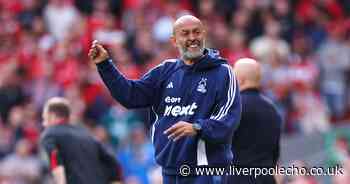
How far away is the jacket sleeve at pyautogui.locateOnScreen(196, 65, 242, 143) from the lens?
418 inches

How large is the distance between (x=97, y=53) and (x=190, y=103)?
0.88 meters

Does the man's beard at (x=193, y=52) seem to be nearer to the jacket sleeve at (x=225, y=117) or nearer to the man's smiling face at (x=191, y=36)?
the man's smiling face at (x=191, y=36)

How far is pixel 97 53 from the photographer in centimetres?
1085

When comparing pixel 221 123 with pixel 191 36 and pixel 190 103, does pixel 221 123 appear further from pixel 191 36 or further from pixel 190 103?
pixel 191 36

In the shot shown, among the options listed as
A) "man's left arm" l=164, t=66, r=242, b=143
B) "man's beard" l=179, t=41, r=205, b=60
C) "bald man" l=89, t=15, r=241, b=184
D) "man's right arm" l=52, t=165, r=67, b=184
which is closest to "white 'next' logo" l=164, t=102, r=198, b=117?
"bald man" l=89, t=15, r=241, b=184

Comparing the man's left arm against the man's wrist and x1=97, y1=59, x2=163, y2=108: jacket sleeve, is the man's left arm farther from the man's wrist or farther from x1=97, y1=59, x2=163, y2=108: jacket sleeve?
x1=97, y1=59, x2=163, y2=108: jacket sleeve

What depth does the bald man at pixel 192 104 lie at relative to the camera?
10.7m

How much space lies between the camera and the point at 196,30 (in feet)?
35.4

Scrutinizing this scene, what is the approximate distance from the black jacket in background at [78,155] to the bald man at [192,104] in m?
2.41

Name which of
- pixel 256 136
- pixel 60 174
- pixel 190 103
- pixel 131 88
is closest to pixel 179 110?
pixel 190 103

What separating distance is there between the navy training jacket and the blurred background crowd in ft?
24.0

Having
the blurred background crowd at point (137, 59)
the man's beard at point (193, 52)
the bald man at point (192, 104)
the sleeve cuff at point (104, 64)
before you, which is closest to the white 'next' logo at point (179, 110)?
the bald man at point (192, 104)

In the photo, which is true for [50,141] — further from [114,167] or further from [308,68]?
[308,68]

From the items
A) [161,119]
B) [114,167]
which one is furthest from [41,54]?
[161,119]
